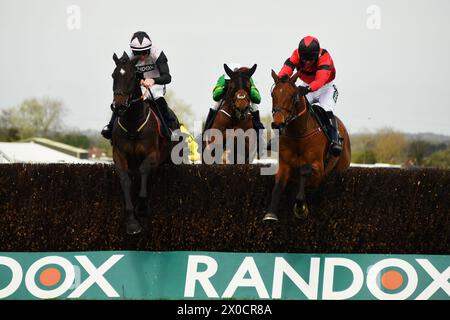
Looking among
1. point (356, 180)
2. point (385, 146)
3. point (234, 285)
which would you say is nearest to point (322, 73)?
point (356, 180)

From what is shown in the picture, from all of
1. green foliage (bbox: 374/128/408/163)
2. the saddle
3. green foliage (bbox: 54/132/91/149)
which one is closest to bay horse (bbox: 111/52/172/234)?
the saddle

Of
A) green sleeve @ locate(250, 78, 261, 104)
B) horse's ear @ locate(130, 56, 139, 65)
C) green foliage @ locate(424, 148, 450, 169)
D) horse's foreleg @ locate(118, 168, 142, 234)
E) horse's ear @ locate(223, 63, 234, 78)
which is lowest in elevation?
green foliage @ locate(424, 148, 450, 169)

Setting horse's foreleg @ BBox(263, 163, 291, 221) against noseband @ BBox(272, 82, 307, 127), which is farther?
horse's foreleg @ BBox(263, 163, 291, 221)

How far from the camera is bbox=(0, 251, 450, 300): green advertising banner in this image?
28.0 feet

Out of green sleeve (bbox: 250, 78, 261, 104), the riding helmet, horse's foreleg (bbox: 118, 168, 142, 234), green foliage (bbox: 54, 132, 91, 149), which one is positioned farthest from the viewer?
green foliage (bbox: 54, 132, 91, 149)

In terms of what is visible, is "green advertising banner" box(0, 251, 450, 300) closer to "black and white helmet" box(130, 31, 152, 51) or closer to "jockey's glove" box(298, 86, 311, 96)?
"jockey's glove" box(298, 86, 311, 96)

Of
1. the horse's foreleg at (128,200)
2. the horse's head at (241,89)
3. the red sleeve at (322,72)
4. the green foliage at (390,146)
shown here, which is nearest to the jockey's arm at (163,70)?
the horse's foreleg at (128,200)

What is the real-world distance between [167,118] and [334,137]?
2.09 m

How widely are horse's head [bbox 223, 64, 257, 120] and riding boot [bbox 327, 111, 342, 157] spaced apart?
1434 millimetres

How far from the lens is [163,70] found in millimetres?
9406

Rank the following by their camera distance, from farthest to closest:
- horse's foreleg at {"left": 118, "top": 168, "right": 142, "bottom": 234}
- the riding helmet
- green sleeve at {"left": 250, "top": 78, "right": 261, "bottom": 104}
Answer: green sleeve at {"left": 250, "top": 78, "right": 261, "bottom": 104} < the riding helmet < horse's foreleg at {"left": 118, "top": 168, "right": 142, "bottom": 234}

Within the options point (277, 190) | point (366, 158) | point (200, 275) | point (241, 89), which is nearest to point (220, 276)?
point (200, 275)

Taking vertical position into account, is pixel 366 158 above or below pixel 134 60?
below

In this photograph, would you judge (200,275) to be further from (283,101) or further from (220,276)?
(283,101)
